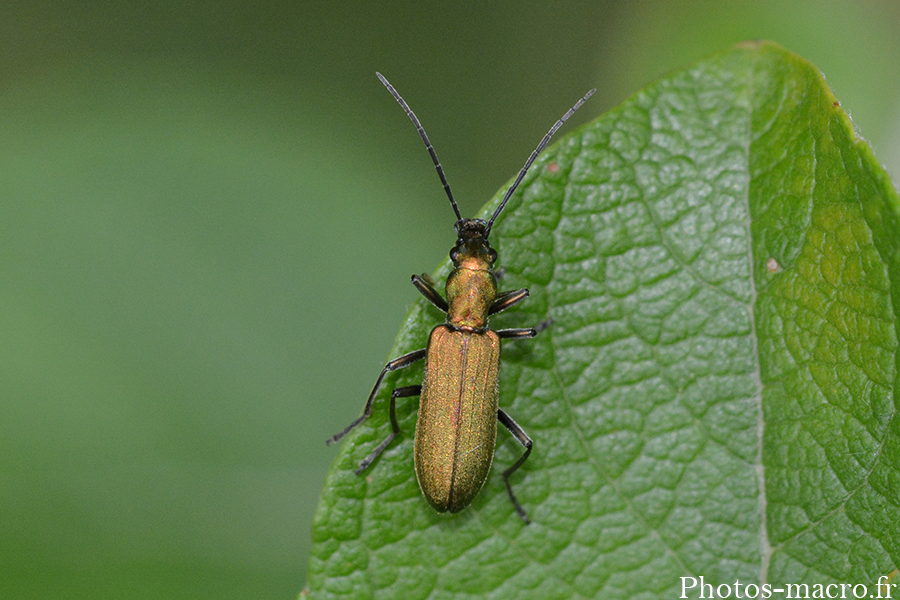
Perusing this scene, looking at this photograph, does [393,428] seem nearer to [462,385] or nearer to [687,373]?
[462,385]

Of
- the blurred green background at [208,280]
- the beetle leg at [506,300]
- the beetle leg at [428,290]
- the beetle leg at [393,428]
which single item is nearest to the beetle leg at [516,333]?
the beetle leg at [506,300]

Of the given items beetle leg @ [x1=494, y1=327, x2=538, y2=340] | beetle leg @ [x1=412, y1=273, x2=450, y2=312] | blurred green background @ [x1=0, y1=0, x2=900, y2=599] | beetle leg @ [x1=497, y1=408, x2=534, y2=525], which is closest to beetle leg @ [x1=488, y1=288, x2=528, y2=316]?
beetle leg @ [x1=494, y1=327, x2=538, y2=340]

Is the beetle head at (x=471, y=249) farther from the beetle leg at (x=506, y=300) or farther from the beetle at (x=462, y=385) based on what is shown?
the beetle leg at (x=506, y=300)

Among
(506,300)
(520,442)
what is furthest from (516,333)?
(520,442)

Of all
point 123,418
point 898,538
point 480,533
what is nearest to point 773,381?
point 898,538

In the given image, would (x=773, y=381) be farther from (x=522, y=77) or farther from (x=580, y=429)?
(x=522, y=77)

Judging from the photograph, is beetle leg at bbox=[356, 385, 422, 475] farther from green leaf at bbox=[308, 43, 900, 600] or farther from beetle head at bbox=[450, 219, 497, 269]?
beetle head at bbox=[450, 219, 497, 269]
